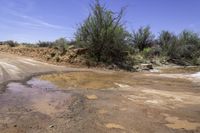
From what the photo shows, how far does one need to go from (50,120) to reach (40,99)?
2.07 metres

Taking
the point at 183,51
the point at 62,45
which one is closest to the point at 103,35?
the point at 62,45

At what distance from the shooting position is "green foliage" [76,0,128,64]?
18.6 m

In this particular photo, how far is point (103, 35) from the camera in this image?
60.6 feet

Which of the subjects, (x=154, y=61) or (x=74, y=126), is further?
(x=154, y=61)

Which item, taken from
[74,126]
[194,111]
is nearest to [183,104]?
[194,111]

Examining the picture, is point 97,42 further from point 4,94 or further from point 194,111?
point 194,111

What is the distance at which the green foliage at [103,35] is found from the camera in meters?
18.6

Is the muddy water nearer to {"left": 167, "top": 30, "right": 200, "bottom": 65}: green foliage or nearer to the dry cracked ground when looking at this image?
the dry cracked ground

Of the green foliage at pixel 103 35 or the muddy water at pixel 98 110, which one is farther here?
the green foliage at pixel 103 35

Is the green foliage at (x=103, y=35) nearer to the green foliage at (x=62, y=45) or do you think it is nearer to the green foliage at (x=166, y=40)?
the green foliage at (x=62, y=45)

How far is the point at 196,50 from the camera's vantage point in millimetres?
29500

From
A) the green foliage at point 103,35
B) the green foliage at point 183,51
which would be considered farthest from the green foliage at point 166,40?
the green foliage at point 103,35

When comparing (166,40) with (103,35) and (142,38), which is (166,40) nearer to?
(142,38)

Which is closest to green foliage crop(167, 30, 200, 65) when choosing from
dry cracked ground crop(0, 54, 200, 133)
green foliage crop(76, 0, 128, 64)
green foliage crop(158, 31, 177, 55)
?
green foliage crop(158, 31, 177, 55)
